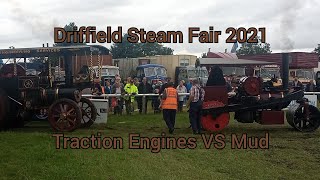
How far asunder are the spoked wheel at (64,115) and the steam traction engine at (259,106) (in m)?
3.33

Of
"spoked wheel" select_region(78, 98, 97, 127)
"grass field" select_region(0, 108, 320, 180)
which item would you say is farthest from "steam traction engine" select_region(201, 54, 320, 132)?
"spoked wheel" select_region(78, 98, 97, 127)

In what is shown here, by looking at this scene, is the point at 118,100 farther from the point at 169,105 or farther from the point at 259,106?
the point at 259,106

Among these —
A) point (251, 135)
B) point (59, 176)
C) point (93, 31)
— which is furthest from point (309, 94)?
point (59, 176)

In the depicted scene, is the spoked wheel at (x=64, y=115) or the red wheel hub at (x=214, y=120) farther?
the red wheel hub at (x=214, y=120)

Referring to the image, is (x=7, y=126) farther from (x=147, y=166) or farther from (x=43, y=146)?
(x=147, y=166)

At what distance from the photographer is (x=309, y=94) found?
17.0 metres

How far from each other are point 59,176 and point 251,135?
622cm

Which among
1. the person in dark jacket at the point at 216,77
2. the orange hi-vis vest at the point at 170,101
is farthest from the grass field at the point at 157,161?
the person in dark jacket at the point at 216,77

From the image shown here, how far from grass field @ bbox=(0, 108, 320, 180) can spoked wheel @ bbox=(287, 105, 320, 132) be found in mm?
1251

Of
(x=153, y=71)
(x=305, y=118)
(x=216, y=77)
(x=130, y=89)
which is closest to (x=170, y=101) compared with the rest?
(x=216, y=77)

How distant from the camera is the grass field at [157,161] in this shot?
6.98 metres

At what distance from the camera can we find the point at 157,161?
8023 millimetres

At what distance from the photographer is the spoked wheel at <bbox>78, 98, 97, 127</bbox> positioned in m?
12.7

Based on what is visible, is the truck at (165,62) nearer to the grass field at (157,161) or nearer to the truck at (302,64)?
the truck at (302,64)
